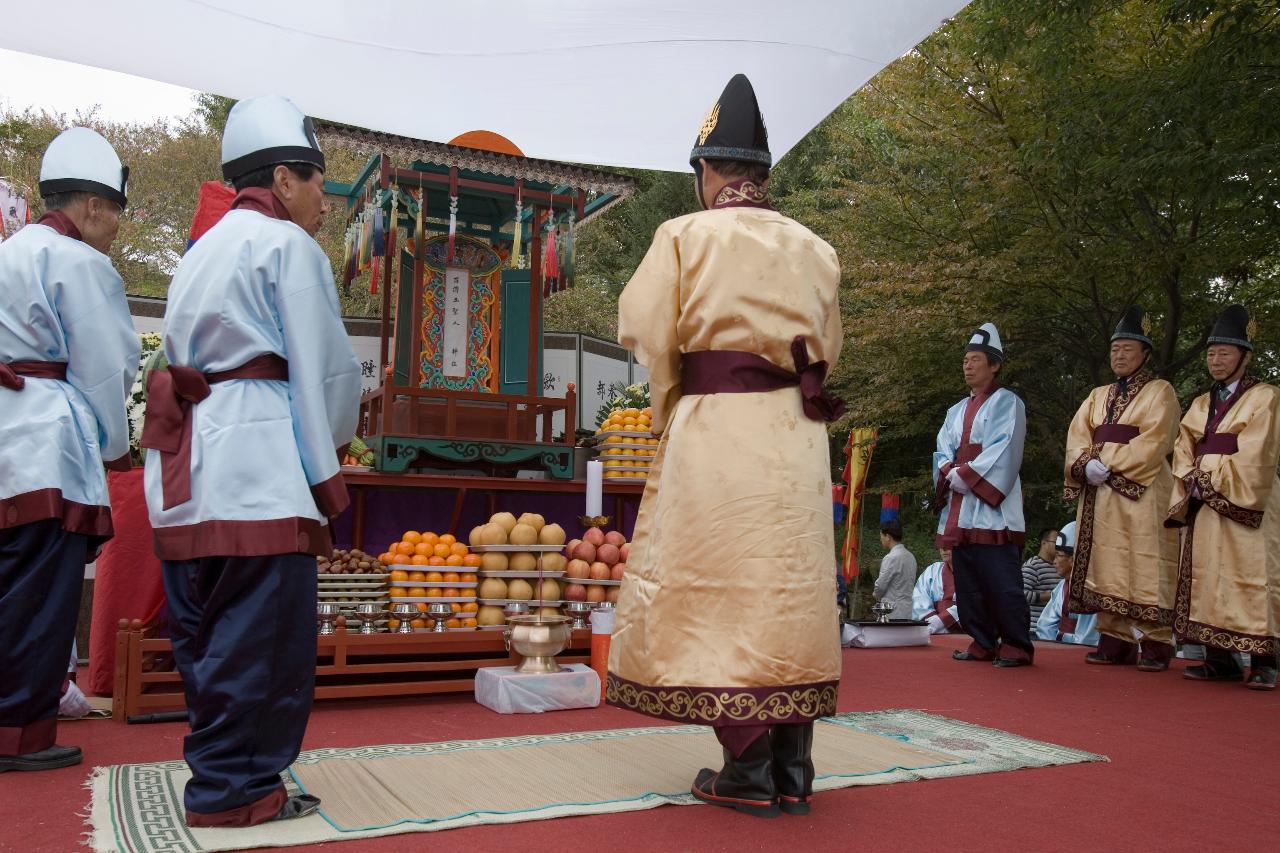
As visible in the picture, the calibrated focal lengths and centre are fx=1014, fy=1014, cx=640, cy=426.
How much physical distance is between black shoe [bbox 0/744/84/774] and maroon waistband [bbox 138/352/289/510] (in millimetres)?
1177

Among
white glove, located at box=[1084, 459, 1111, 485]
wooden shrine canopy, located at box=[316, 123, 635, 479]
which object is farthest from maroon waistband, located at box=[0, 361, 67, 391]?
white glove, located at box=[1084, 459, 1111, 485]

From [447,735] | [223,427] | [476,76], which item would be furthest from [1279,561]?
[223,427]

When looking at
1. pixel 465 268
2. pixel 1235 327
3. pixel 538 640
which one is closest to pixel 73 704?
pixel 538 640

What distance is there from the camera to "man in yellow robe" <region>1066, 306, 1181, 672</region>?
630 centimetres

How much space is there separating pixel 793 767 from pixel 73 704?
3.08 meters

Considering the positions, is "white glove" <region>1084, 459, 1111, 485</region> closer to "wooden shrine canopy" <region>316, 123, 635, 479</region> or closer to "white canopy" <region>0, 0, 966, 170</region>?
"white canopy" <region>0, 0, 966, 170</region>

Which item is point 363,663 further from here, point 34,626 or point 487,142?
point 487,142

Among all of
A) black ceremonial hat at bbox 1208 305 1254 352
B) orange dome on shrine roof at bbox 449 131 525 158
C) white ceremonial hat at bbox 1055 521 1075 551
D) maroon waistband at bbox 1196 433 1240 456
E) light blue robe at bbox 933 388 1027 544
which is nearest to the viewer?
maroon waistband at bbox 1196 433 1240 456

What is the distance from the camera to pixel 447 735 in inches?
157

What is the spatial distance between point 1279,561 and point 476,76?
5.30m

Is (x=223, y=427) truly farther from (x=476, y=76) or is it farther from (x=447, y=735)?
(x=476, y=76)

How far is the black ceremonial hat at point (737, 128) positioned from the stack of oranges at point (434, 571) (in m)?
2.69

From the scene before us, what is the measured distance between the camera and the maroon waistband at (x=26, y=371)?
3.37m

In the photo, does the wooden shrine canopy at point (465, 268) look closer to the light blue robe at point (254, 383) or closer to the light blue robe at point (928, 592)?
the light blue robe at point (254, 383)
